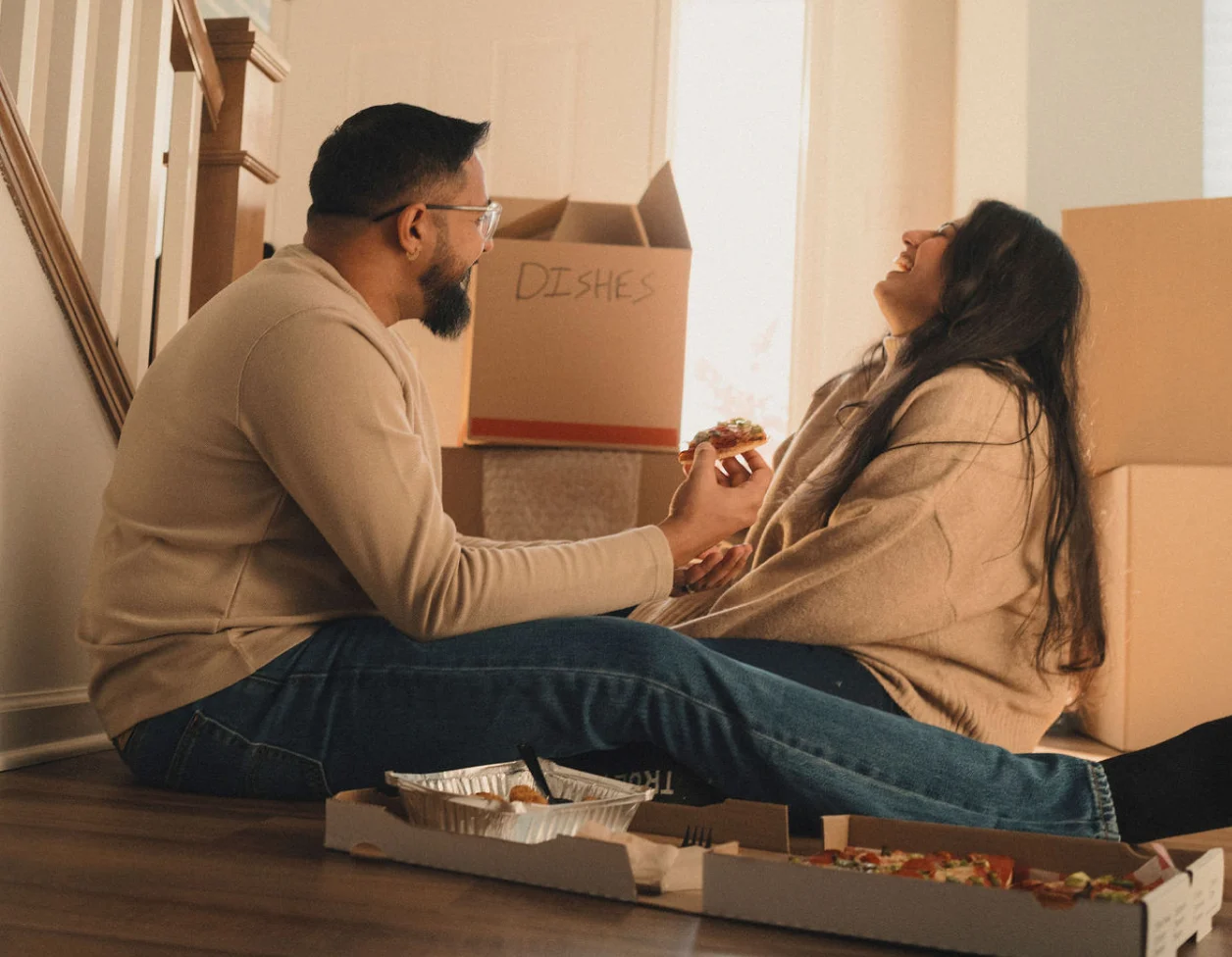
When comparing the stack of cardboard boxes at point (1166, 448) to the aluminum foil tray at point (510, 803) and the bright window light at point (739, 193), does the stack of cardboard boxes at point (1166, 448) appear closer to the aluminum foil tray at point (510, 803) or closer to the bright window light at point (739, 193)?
the bright window light at point (739, 193)

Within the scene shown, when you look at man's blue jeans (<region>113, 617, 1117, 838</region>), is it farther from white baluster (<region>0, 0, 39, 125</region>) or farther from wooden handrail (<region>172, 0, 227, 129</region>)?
wooden handrail (<region>172, 0, 227, 129</region>)

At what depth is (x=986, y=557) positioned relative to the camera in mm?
1531

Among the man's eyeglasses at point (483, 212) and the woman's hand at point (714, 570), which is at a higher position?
the man's eyeglasses at point (483, 212)

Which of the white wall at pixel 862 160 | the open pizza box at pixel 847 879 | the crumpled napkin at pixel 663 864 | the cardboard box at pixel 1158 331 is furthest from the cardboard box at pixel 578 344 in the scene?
the white wall at pixel 862 160

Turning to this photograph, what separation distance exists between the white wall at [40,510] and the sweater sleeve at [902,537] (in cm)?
89

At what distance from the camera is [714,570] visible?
5.89 feet

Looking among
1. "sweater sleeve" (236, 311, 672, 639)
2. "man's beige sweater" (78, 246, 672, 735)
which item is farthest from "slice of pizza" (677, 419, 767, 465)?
"sweater sleeve" (236, 311, 672, 639)

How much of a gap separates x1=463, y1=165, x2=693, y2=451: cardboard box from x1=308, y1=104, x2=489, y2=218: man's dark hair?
80 centimetres

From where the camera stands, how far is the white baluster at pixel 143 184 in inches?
79.0

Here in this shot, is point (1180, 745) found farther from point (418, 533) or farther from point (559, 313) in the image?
point (559, 313)

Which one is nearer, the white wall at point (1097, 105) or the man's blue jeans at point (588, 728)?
the man's blue jeans at point (588, 728)

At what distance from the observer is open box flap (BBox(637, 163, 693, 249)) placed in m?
2.34

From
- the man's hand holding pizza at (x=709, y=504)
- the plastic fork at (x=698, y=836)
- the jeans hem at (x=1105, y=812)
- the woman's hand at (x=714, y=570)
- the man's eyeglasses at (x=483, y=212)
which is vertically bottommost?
the plastic fork at (x=698, y=836)

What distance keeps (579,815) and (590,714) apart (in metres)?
0.15
